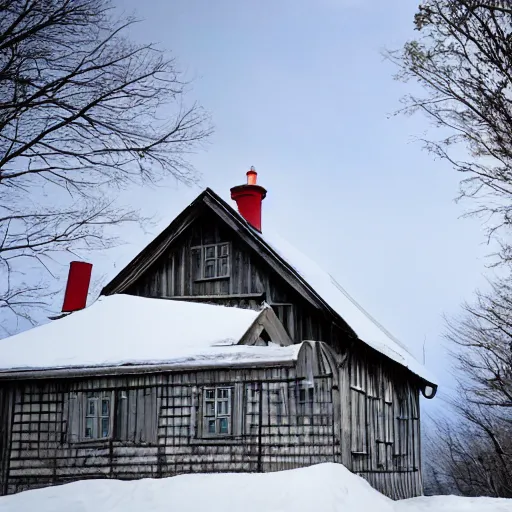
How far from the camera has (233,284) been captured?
1811 cm

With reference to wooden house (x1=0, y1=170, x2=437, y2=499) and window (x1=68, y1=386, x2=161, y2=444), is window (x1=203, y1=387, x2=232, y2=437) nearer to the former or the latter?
wooden house (x1=0, y1=170, x2=437, y2=499)

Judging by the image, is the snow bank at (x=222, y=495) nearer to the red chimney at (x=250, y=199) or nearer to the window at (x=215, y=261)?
the window at (x=215, y=261)

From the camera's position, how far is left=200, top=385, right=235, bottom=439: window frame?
15109 millimetres

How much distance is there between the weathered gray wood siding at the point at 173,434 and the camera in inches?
574

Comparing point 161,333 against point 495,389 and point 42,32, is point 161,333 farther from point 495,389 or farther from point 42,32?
point 495,389


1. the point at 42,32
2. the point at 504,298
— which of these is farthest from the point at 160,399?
the point at 504,298

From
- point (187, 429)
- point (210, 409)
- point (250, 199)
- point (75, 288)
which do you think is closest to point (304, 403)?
point (210, 409)

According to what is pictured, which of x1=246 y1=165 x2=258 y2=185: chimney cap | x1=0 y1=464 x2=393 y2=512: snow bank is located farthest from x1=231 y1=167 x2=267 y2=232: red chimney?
x1=0 y1=464 x2=393 y2=512: snow bank

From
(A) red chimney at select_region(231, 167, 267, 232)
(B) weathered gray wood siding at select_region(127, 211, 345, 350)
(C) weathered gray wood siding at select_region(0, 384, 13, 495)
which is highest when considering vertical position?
(A) red chimney at select_region(231, 167, 267, 232)

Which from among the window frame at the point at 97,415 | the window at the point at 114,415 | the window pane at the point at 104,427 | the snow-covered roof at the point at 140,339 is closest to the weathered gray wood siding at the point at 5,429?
the snow-covered roof at the point at 140,339

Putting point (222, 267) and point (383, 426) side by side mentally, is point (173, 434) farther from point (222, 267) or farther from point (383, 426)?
point (383, 426)

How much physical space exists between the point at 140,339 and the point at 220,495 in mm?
4815

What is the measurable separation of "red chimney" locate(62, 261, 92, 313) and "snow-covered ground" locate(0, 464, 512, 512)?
7659mm

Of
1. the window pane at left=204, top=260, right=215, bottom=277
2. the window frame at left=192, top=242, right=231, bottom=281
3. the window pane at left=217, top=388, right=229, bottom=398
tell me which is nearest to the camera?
the window pane at left=217, top=388, right=229, bottom=398
